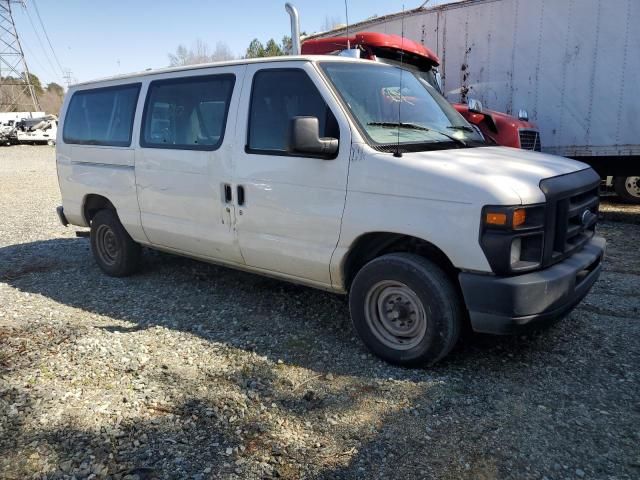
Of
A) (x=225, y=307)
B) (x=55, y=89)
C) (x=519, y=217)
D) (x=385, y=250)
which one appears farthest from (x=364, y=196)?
(x=55, y=89)

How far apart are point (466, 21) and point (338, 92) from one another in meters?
6.85

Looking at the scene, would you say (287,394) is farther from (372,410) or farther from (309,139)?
(309,139)

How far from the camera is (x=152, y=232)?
5.23m

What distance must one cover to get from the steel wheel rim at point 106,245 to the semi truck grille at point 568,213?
4.46m

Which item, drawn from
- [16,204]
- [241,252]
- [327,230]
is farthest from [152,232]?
[16,204]

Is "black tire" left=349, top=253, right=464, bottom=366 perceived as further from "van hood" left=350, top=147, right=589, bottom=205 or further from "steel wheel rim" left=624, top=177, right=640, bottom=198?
"steel wheel rim" left=624, top=177, right=640, bottom=198

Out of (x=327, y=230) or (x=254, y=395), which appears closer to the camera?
(x=254, y=395)

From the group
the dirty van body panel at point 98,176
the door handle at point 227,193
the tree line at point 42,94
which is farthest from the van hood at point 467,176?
the tree line at point 42,94

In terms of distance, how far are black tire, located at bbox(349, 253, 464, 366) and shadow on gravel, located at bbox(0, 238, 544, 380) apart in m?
0.15

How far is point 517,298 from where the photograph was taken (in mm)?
3098

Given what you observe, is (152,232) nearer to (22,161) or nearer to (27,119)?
(22,161)

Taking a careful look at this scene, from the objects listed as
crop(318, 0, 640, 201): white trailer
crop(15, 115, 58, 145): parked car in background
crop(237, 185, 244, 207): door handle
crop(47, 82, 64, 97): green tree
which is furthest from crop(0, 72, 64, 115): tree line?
crop(237, 185, 244, 207): door handle

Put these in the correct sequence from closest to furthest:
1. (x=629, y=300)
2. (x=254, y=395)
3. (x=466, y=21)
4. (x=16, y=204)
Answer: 1. (x=254, y=395)
2. (x=629, y=300)
3. (x=466, y=21)
4. (x=16, y=204)

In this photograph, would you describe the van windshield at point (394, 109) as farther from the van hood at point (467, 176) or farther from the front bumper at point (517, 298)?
the front bumper at point (517, 298)
